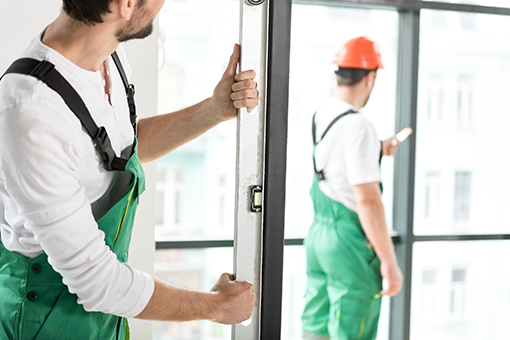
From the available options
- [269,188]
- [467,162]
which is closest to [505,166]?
[467,162]

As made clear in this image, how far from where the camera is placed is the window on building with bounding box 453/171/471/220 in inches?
86.0

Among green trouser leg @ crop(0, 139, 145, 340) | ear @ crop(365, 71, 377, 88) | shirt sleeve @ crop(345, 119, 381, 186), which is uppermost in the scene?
ear @ crop(365, 71, 377, 88)

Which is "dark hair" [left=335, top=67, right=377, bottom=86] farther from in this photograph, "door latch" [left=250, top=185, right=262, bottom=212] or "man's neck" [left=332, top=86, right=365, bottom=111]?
"door latch" [left=250, top=185, right=262, bottom=212]

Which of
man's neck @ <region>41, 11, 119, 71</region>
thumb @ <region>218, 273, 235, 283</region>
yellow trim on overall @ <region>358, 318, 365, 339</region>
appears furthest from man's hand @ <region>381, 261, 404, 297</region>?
man's neck @ <region>41, 11, 119, 71</region>

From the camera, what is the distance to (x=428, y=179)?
2.15m

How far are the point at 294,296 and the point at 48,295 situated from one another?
1.58 metres

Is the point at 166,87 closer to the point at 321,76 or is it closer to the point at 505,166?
the point at 321,76

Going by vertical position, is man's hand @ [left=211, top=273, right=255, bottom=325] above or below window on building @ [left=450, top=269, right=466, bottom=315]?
above

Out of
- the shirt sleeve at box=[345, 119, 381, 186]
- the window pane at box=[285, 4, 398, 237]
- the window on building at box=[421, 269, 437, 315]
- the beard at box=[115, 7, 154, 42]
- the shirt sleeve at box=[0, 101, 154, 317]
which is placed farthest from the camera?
the window on building at box=[421, 269, 437, 315]

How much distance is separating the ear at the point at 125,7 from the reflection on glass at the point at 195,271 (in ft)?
3.79

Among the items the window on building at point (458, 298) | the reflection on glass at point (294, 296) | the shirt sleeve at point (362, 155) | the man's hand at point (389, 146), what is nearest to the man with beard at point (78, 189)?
the shirt sleeve at point (362, 155)

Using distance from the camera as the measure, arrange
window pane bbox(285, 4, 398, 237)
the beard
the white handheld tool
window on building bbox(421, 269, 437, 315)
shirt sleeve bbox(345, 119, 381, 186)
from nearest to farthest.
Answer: the beard, shirt sleeve bbox(345, 119, 381, 186), the white handheld tool, window pane bbox(285, 4, 398, 237), window on building bbox(421, 269, 437, 315)

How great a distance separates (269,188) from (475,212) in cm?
194

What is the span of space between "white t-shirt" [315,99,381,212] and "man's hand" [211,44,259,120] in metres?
0.92
